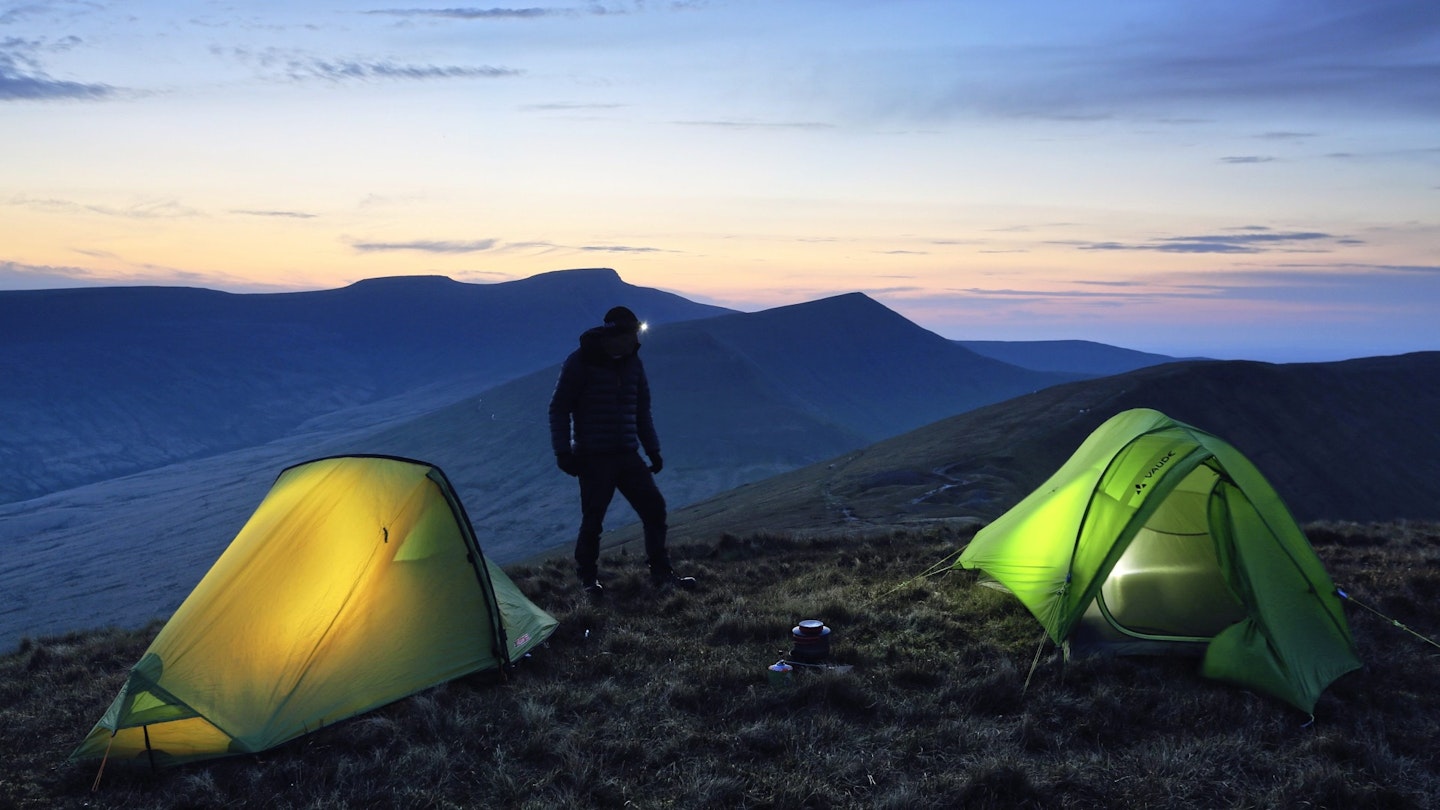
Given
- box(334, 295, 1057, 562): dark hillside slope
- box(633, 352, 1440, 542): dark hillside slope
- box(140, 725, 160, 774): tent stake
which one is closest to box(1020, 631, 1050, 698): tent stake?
box(140, 725, 160, 774): tent stake

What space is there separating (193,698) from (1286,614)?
900 cm

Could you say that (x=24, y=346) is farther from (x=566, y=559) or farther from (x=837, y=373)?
(x=566, y=559)

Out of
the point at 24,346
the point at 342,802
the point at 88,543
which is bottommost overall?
the point at 88,543

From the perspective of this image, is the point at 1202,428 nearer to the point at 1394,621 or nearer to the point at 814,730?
the point at 1394,621

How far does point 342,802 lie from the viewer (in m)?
5.50

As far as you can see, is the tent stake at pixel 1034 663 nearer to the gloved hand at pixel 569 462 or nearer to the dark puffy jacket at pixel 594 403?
the dark puffy jacket at pixel 594 403

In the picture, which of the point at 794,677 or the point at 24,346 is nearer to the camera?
the point at 794,677

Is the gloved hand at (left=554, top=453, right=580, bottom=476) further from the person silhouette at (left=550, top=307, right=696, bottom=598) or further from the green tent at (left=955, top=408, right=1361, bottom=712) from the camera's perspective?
the green tent at (left=955, top=408, right=1361, bottom=712)

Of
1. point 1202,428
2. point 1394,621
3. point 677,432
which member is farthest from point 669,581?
point 677,432

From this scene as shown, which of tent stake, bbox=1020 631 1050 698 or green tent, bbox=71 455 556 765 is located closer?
green tent, bbox=71 455 556 765

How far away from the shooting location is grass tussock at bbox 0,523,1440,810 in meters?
5.57

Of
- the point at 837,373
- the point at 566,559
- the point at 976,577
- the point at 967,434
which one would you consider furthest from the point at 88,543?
the point at 837,373

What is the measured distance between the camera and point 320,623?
22.9 feet

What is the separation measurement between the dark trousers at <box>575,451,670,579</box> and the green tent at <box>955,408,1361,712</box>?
162 inches
